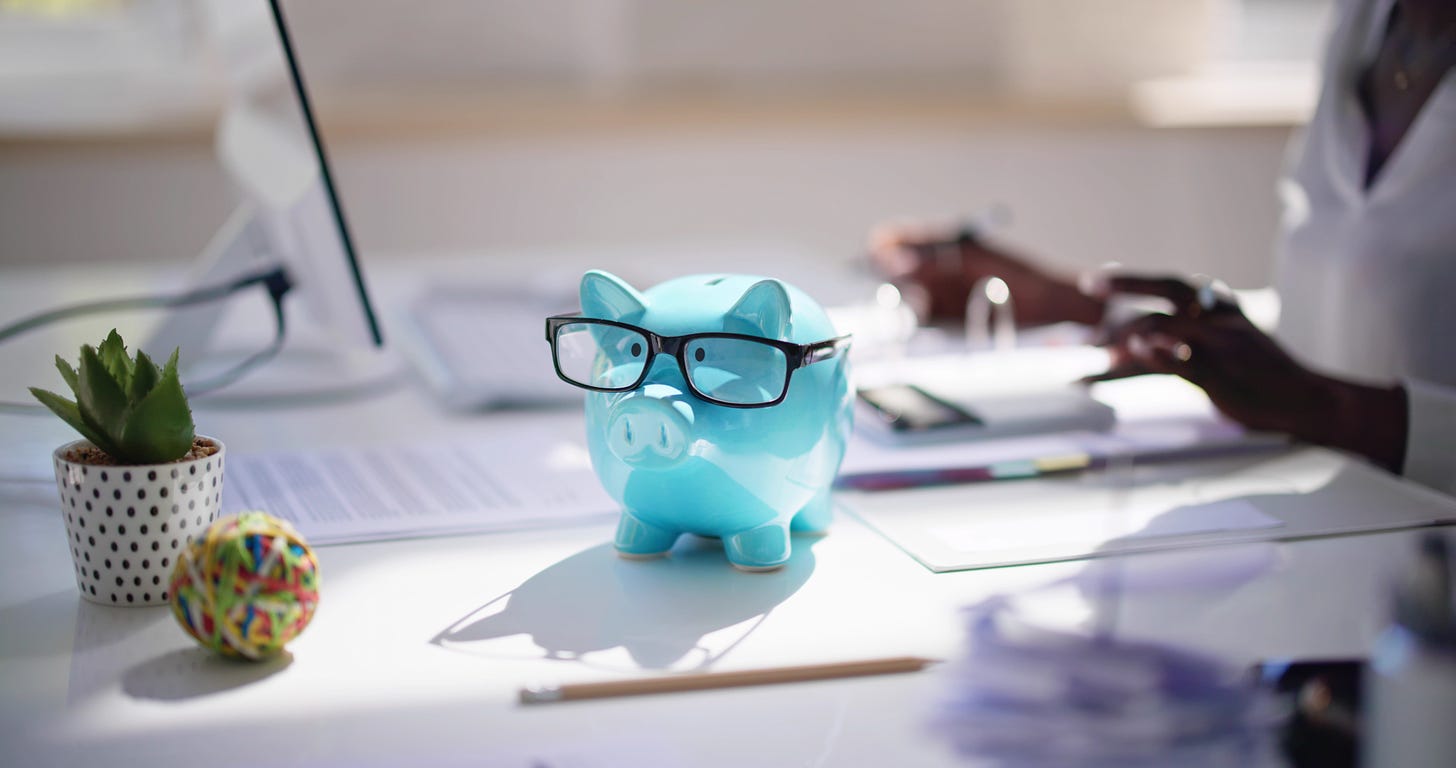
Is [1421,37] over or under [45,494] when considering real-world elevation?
over

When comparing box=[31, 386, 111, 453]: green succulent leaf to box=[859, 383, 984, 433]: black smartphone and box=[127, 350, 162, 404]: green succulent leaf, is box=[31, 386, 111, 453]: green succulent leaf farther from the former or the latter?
box=[859, 383, 984, 433]: black smartphone

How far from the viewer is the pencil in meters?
0.56

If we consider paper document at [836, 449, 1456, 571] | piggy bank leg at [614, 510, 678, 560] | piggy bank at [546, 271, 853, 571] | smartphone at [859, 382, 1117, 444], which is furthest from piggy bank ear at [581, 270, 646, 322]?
smartphone at [859, 382, 1117, 444]

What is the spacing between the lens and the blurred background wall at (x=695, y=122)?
2301 mm

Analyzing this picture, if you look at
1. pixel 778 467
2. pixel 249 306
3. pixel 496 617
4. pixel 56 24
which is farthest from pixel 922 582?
pixel 56 24

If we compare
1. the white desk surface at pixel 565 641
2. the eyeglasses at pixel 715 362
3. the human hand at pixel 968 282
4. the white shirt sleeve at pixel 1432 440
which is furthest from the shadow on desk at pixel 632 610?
the human hand at pixel 968 282

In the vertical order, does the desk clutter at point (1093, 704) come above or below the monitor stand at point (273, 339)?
below

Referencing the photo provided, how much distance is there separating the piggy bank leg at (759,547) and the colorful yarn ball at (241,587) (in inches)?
8.9

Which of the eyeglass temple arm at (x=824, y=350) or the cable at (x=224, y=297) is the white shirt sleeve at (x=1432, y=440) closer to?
the eyeglass temple arm at (x=824, y=350)

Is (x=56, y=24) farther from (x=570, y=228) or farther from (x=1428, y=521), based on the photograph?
(x=1428, y=521)

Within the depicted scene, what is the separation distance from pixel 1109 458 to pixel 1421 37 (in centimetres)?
41

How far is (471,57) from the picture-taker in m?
2.40

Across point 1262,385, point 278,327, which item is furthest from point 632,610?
point 278,327

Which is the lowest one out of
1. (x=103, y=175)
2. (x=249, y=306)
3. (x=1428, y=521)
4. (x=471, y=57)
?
(x=1428, y=521)
